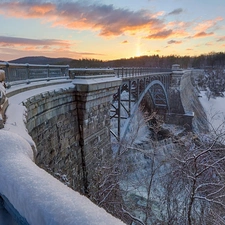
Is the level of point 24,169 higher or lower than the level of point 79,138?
higher

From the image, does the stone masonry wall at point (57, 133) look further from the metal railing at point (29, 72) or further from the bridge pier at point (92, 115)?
the metal railing at point (29, 72)

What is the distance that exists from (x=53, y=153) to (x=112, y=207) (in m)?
2.43

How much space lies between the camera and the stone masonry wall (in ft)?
15.0

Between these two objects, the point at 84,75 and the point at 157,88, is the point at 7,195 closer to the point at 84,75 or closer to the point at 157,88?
the point at 84,75

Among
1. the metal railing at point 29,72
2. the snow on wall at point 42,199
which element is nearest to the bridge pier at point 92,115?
the metal railing at point 29,72

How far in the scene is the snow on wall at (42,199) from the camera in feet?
2.66

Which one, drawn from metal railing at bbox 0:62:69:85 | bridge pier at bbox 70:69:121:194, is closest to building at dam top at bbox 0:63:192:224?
bridge pier at bbox 70:69:121:194

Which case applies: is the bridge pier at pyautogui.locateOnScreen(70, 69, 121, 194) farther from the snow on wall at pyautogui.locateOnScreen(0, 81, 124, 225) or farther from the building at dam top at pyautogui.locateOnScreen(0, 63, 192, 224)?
the snow on wall at pyautogui.locateOnScreen(0, 81, 124, 225)

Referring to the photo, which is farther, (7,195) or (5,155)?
(5,155)

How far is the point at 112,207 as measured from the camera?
6246 mm

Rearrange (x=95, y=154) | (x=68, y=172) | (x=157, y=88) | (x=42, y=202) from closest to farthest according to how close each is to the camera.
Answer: (x=42, y=202) < (x=68, y=172) < (x=95, y=154) < (x=157, y=88)

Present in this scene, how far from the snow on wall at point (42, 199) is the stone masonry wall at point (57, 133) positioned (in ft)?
9.96

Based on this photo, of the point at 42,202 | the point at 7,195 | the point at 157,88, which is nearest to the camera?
the point at 42,202

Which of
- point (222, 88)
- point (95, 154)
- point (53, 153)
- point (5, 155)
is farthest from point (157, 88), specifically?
point (222, 88)
